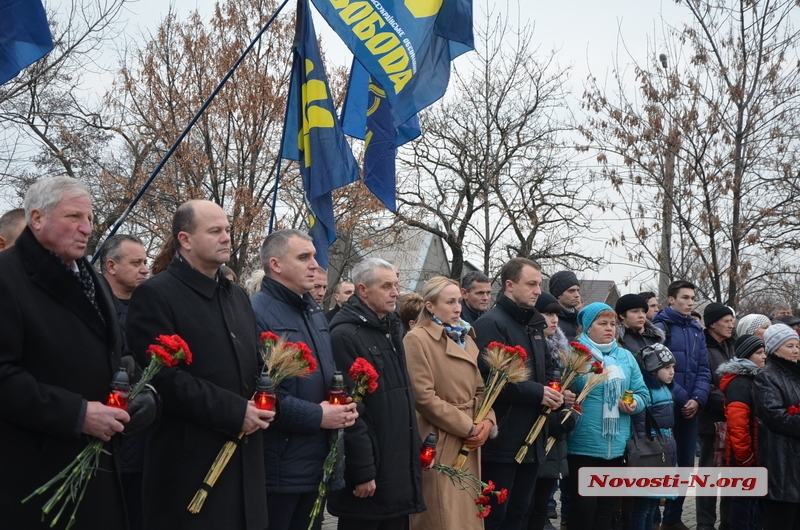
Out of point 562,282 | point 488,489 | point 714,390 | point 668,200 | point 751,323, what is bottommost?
point 488,489

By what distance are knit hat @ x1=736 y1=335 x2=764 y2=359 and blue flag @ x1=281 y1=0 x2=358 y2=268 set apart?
3.88 metres

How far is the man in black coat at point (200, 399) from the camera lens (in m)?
4.08

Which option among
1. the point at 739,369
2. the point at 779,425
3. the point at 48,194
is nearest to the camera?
the point at 48,194

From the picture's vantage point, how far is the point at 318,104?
22.1ft

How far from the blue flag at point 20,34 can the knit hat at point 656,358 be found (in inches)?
218

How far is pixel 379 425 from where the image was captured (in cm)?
539

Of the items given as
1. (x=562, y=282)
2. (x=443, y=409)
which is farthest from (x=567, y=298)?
(x=443, y=409)

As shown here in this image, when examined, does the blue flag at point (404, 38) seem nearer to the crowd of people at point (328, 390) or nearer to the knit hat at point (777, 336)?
the crowd of people at point (328, 390)

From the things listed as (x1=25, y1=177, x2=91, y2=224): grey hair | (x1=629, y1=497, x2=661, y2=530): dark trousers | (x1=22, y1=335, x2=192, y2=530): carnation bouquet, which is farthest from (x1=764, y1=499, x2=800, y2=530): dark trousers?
(x1=25, y1=177, x2=91, y2=224): grey hair

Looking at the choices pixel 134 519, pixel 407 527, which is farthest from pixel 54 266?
pixel 407 527

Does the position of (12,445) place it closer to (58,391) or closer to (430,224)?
(58,391)

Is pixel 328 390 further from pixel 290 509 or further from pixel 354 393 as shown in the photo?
pixel 290 509

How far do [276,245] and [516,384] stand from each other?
7.63 feet

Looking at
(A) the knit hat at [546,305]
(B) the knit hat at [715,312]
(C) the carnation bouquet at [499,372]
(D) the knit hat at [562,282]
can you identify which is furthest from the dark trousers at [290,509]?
(B) the knit hat at [715,312]
